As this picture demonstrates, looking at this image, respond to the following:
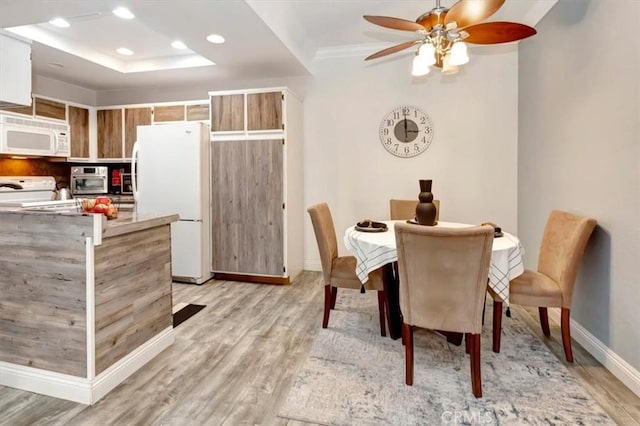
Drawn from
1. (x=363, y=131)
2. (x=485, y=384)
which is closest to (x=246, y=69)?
(x=363, y=131)

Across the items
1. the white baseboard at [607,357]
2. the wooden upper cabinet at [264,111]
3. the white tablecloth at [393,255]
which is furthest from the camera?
the wooden upper cabinet at [264,111]

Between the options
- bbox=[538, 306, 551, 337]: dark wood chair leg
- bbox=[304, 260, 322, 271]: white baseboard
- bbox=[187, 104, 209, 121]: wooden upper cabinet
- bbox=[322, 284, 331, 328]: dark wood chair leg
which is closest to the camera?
bbox=[538, 306, 551, 337]: dark wood chair leg

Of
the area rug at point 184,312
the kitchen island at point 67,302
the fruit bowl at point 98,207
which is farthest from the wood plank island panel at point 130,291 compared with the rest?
the area rug at point 184,312

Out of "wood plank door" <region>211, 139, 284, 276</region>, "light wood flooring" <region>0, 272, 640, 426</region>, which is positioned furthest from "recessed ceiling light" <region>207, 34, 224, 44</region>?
"light wood flooring" <region>0, 272, 640, 426</region>

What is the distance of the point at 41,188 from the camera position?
4543 mm

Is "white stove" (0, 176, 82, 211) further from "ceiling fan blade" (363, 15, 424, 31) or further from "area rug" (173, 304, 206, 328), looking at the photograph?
"ceiling fan blade" (363, 15, 424, 31)

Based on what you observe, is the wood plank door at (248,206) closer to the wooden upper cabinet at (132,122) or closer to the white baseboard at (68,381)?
the wooden upper cabinet at (132,122)

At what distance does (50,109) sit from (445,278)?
16.3 ft

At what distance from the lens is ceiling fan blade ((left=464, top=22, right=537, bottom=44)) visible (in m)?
2.13

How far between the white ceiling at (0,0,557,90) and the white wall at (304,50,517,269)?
1.33 feet

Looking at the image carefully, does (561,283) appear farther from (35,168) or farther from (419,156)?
(35,168)

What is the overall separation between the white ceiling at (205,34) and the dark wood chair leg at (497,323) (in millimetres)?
2619

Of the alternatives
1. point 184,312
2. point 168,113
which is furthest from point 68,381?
point 168,113

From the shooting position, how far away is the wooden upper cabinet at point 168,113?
15.1 ft
